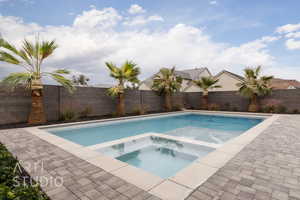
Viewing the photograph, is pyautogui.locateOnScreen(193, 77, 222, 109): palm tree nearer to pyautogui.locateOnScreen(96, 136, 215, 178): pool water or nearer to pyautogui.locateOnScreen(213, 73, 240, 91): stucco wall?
pyautogui.locateOnScreen(213, 73, 240, 91): stucco wall

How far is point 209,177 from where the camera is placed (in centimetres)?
220

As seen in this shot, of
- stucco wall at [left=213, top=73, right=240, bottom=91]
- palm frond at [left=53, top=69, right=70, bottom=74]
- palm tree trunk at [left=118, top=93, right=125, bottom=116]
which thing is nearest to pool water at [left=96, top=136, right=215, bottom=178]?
palm frond at [left=53, top=69, right=70, bottom=74]

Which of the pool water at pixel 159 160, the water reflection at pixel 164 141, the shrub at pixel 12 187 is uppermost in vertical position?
the shrub at pixel 12 187

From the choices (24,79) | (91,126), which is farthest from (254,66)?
(24,79)

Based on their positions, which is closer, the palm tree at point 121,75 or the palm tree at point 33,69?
the palm tree at point 33,69

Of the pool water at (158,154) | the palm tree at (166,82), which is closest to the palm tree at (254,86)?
the palm tree at (166,82)

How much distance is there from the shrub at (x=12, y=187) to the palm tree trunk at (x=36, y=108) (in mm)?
4842

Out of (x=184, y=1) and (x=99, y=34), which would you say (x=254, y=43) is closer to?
(x=184, y=1)

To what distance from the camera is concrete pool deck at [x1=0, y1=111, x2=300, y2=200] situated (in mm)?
1799

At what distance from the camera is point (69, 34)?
8266mm

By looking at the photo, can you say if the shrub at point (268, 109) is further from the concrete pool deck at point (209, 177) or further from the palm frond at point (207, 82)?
the concrete pool deck at point (209, 177)

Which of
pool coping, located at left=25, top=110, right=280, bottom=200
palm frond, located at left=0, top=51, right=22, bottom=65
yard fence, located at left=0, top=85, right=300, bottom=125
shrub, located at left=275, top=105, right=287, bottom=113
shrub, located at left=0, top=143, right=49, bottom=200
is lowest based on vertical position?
pool coping, located at left=25, top=110, right=280, bottom=200

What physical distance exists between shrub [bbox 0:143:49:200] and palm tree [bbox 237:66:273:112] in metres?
13.5

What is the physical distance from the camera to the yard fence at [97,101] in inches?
260
